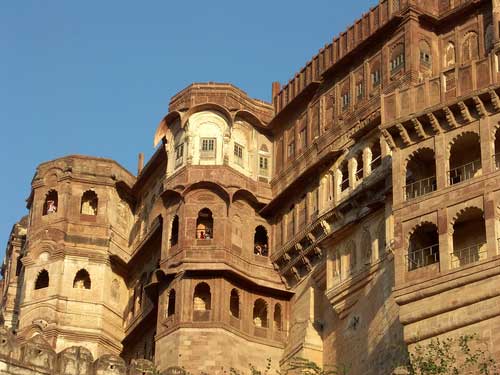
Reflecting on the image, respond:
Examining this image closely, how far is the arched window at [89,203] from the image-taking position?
5644cm

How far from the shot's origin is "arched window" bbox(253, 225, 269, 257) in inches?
1991

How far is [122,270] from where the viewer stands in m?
55.9

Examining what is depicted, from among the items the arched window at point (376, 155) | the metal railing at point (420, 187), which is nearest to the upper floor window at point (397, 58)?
the arched window at point (376, 155)

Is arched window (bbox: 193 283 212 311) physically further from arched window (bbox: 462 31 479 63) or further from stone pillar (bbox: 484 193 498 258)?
stone pillar (bbox: 484 193 498 258)

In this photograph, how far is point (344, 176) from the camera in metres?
47.0

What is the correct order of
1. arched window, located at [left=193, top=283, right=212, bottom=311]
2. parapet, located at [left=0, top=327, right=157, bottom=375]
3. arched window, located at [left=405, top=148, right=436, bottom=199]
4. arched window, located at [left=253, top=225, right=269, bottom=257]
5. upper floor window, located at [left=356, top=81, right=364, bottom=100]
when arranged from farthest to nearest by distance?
arched window, located at [left=253, top=225, right=269, bottom=257] → arched window, located at [left=193, top=283, right=212, bottom=311] → upper floor window, located at [left=356, top=81, right=364, bottom=100] → arched window, located at [left=405, top=148, right=436, bottom=199] → parapet, located at [left=0, top=327, right=157, bottom=375]

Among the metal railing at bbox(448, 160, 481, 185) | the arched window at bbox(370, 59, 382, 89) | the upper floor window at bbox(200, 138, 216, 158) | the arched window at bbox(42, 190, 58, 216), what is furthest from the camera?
the arched window at bbox(42, 190, 58, 216)

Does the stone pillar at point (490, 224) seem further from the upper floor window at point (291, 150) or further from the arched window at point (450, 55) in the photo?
the upper floor window at point (291, 150)

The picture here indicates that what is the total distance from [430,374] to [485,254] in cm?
461

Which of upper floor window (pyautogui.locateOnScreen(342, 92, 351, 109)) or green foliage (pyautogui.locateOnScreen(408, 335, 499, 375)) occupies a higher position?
upper floor window (pyautogui.locateOnScreen(342, 92, 351, 109))

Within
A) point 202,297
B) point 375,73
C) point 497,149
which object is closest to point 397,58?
point 375,73

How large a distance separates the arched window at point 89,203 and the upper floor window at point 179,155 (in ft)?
19.2

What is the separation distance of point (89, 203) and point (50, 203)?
4.57 feet

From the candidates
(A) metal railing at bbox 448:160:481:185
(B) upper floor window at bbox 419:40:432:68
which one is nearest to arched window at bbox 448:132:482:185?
(A) metal railing at bbox 448:160:481:185
